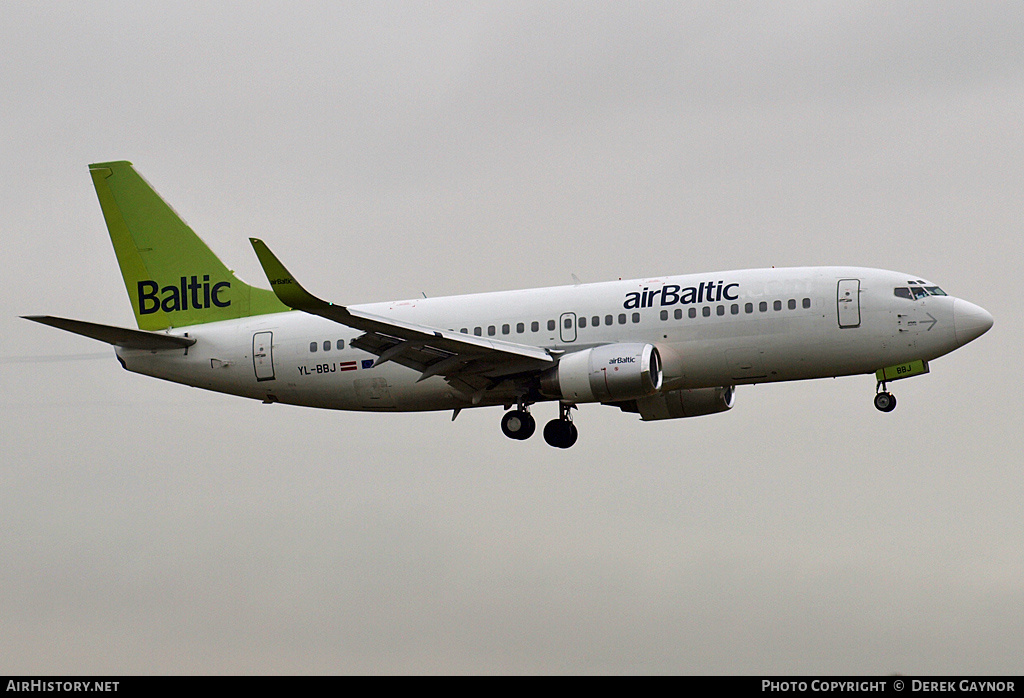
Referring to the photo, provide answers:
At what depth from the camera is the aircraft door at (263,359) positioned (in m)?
49.7

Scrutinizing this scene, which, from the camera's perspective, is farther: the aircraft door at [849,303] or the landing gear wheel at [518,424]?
the landing gear wheel at [518,424]

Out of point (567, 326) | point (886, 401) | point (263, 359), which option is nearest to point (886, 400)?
point (886, 401)

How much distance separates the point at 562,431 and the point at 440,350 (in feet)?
22.0

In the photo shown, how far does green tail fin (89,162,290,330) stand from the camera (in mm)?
52000

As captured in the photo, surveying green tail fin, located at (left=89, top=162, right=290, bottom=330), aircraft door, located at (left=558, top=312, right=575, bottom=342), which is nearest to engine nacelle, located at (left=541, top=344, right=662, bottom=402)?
aircraft door, located at (left=558, top=312, right=575, bottom=342)

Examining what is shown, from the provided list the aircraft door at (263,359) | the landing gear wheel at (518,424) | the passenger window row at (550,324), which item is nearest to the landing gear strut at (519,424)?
the landing gear wheel at (518,424)

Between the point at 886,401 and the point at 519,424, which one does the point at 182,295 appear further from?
the point at 886,401

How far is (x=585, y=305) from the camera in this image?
4691cm

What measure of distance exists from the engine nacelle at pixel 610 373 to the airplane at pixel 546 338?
43mm

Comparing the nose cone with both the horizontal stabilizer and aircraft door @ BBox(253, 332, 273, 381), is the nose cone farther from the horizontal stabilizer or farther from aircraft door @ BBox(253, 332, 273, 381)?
the horizontal stabilizer

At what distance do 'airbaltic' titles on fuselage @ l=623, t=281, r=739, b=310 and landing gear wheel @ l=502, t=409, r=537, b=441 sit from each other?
5218 millimetres

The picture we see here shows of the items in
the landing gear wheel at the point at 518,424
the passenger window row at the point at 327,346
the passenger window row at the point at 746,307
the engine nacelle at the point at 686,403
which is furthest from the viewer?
the engine nacelle at the point at 686,403

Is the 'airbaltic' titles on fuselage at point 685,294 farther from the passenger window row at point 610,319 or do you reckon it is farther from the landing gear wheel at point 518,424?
the landing gear wheel at point 518,424
